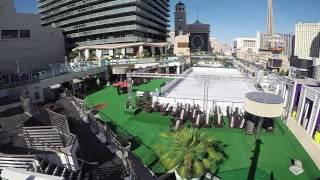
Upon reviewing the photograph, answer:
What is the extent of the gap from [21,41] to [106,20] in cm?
3774

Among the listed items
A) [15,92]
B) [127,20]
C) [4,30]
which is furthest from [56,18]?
[15,92]

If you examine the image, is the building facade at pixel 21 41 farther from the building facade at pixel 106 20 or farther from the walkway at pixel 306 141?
the walkway at pixel 306 141

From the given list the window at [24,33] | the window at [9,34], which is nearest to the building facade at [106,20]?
the window at [24,33]

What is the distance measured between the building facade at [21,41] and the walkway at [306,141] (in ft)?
112

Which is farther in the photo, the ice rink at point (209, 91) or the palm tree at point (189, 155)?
the ice rink at point (209, 91)

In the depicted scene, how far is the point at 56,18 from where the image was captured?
317 feet

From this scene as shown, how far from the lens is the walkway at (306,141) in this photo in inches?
601

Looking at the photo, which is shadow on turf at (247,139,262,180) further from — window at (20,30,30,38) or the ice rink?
window at (20,30,30,38)

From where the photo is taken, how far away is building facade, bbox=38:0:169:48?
7538 cm

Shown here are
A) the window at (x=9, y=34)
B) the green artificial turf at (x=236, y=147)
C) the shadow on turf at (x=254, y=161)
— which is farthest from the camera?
the window at (x=9, y=34)

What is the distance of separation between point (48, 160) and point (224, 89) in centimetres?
2427

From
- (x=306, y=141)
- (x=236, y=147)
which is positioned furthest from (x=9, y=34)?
(x=306, y=141)

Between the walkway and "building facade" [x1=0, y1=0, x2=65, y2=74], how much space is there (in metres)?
34.0

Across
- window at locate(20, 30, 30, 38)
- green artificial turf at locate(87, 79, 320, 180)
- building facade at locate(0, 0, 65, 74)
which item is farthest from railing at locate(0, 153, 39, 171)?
window at locate(20, 30, 30, 38)
